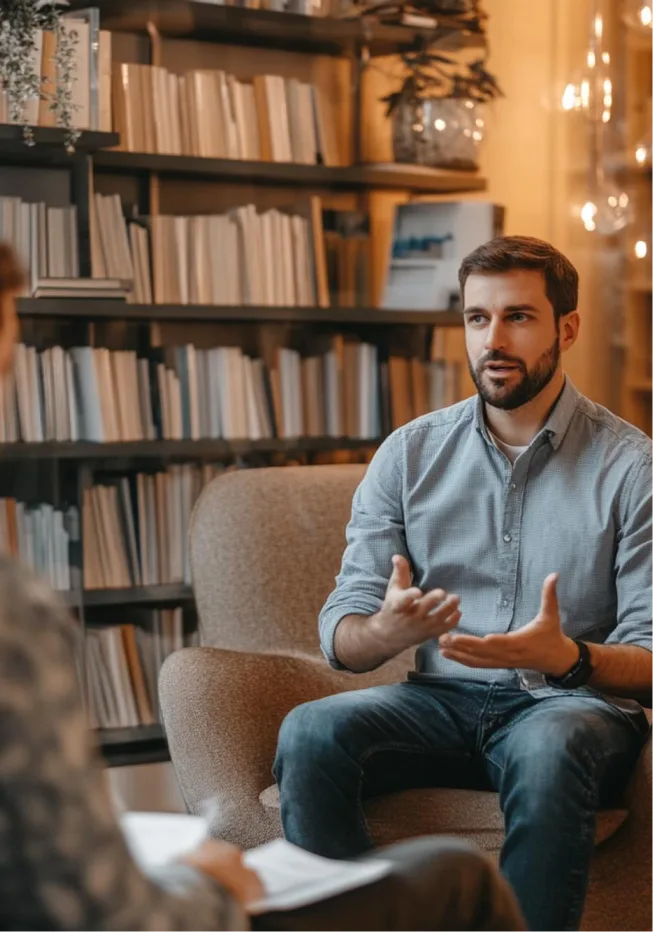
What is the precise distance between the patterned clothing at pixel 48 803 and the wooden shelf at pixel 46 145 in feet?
7.12

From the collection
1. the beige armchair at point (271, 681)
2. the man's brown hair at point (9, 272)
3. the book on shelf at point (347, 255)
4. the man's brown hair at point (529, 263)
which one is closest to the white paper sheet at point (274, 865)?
the beige armchair at point (271, 681)

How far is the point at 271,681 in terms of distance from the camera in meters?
2.33

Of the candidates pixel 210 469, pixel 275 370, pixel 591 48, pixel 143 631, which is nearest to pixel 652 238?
pixel 591 48

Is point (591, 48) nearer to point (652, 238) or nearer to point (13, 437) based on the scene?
point (652, 238)

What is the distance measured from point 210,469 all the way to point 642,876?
62.6 inches

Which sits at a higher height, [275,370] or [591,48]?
[591,48]

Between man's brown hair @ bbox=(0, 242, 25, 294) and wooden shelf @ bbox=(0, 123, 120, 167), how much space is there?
6.57 ft

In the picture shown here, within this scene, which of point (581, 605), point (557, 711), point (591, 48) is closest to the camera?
point (557, 711)

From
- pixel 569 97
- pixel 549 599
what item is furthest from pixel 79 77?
pixel 549 599

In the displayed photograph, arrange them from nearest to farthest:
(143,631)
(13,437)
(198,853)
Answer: (198,853)
(13,437)
(143,631)

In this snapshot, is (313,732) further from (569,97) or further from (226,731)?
(569,97)

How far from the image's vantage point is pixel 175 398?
324 centimetres

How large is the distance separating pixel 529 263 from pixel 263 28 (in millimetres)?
1393

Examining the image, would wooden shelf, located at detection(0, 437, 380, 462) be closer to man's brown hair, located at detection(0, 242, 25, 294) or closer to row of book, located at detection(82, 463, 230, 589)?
row of book, located at detection(82, 463, 230, 589)
